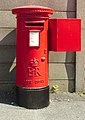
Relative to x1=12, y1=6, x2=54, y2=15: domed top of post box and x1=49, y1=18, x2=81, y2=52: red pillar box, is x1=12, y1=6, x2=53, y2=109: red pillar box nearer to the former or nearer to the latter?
x1=12, y1=6, x2=54, y2=15: domed top of post box

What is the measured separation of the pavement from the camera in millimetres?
4332

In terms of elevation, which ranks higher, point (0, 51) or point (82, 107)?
point (0, 51)

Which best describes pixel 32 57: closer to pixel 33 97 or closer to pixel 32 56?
pixel 32 56

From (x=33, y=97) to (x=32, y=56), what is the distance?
2.14 feet

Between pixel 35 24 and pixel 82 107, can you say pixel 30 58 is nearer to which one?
pixel 35 24

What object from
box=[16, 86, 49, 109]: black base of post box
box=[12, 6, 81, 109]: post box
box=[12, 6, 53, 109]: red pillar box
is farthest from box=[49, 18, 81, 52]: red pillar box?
box=[16, 86, 49, 109]: black base of post box

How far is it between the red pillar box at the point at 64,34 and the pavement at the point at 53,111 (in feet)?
3.05

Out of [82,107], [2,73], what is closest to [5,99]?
[2,73]

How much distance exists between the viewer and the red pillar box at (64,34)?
477cm

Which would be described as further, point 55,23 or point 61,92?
point 61,92

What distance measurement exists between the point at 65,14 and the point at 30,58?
1292 millimetres

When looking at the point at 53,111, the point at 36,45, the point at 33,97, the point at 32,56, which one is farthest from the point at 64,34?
the point at 53,111

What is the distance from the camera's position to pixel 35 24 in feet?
15.0

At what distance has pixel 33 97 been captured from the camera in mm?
4641
